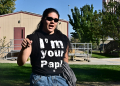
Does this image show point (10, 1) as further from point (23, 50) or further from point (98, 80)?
point (23, 50)

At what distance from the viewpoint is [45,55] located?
2082 mm

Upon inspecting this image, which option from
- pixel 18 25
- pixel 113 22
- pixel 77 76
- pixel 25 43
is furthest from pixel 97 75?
pixel 113 22

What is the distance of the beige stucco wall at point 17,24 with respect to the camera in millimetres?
16781

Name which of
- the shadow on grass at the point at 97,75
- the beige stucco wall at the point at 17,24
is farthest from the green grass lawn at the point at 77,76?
the beige stucco wall at the point at 17,24

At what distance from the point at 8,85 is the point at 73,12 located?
97.5 feet

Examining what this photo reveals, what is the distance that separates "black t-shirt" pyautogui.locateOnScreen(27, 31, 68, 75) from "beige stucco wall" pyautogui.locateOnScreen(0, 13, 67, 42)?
14596mm

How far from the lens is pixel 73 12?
113 ft

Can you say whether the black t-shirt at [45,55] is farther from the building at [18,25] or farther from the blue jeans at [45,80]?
the building at [18,25]

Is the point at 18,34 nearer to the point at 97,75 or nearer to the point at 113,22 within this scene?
the point at 113,22

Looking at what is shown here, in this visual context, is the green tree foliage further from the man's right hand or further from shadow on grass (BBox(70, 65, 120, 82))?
the man's right hand

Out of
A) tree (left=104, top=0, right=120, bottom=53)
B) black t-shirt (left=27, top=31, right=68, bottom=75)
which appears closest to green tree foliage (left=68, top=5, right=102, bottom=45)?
tree (left=104, top=0, right=120, bottom=53)

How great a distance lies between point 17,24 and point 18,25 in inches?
5.0

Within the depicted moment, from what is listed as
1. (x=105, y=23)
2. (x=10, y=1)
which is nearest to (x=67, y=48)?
(x=105, y=23)

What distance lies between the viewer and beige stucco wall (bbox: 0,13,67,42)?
55.1 feet
